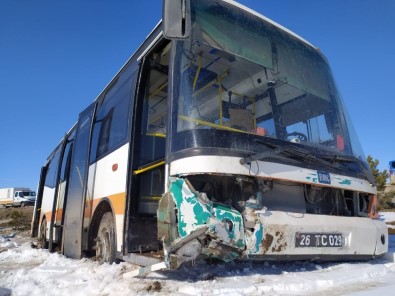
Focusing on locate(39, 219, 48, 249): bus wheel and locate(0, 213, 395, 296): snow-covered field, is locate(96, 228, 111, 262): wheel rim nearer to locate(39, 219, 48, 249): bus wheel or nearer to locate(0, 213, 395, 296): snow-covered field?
locate(0, 213, 395, 296): snow-covered field

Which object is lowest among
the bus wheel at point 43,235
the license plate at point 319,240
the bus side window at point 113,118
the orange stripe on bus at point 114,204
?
the bus wheel at point 43,235

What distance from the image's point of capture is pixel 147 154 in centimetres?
487

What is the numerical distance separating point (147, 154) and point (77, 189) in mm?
2101

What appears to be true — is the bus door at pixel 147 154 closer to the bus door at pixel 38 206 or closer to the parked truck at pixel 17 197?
the bus door at pixel 38 206

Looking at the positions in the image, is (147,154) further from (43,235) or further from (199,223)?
(43,235)

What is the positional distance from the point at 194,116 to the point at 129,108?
5.16ft

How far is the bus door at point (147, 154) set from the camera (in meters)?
4.40

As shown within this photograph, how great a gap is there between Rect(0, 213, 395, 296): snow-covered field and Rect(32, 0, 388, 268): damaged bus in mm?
221

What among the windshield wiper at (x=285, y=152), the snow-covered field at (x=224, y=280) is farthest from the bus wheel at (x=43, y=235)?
the windshield wiper at (x=285, y=152)

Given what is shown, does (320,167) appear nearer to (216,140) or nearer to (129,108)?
(216,140)

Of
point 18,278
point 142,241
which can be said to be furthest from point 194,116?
point 18,278

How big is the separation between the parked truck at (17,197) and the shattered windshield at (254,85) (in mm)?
48743

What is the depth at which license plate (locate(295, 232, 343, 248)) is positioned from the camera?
341 cm

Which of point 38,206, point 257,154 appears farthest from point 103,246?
point 38,206
